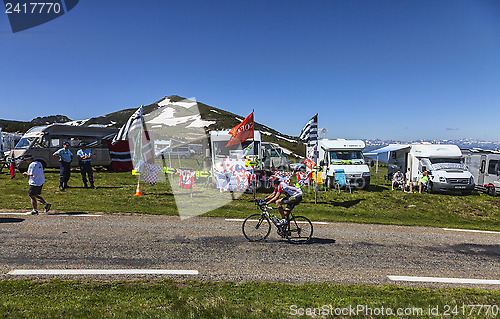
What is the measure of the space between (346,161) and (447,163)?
6.32 meters

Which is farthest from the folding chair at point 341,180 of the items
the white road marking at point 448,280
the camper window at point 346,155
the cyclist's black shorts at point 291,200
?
the white road marking at point 448,280

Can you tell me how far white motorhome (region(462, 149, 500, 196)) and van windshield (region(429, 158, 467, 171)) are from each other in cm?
181

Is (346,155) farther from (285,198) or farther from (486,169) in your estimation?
(285,198)

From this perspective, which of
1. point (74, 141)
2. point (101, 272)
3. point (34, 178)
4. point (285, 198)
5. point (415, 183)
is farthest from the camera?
point (74, 141)

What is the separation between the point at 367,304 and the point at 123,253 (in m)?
5.49

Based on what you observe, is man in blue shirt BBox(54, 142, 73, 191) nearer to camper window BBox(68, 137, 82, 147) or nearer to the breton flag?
camper window BBox(68, 137, 82, 147)

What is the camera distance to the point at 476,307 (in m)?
5.52

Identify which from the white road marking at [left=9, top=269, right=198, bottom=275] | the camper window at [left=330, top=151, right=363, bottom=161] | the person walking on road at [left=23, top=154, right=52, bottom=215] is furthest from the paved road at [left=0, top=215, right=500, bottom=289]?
the camper window at [left=330, top=151, right=363, bottom=161]

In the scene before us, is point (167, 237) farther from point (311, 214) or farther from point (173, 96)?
point (173, 96)

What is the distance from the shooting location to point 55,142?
22.9 m

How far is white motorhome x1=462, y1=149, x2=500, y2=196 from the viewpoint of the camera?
764 inches

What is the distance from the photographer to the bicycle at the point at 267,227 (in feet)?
30.2
